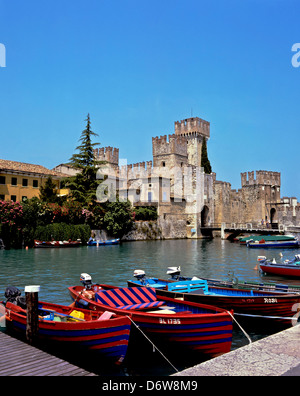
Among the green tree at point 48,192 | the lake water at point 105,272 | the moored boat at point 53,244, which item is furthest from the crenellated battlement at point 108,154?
the lake water at point 105,272

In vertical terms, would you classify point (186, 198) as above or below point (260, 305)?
above

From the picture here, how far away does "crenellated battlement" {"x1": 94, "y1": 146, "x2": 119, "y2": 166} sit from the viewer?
197ft

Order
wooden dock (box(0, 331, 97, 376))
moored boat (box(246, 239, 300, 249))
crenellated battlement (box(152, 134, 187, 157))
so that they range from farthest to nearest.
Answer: crenellated battlement (box(152, 134, 187, 157))
moored boat (box(246, 239, 300, 249))
wooden dock (box(0, 331, 97, 376))

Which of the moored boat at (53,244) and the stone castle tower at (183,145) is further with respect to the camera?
the stone castle tower at (183,145)

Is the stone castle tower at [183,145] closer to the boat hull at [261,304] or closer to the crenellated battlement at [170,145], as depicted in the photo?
the crenellated battlement at [170,145]

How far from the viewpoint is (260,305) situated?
387 inches

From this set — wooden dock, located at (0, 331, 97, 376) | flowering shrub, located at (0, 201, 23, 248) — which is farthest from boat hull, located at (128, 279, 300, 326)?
flowering shrub, located at (0, 201, 23, 248)

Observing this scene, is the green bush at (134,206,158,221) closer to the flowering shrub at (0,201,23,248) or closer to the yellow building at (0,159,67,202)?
the yellow building at (0,159,67,202)

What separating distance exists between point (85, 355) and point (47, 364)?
1624 millimetres

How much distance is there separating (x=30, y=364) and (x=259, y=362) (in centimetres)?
344

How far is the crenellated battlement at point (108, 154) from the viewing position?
5994cm

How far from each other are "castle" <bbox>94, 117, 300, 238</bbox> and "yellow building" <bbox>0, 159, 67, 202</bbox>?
11886mm
